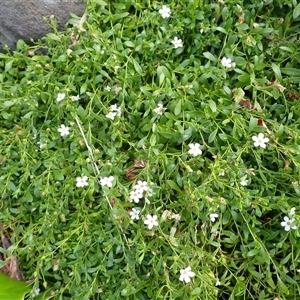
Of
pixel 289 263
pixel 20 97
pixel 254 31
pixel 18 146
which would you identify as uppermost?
pixel 254 31

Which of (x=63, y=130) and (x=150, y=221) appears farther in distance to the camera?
(x=63, y=130)

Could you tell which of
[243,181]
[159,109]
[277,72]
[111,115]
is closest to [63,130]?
[111,115]

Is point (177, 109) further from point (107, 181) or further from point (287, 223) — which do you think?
point (287, 223)

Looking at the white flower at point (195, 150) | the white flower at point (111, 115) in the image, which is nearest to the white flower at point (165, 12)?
the white flower at point (111, 115)

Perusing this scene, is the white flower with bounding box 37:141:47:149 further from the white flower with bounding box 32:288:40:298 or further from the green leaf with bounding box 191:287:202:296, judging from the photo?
the green leaf with bounding box 191:287:202:296

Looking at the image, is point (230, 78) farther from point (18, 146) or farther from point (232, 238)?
point (18, 146)

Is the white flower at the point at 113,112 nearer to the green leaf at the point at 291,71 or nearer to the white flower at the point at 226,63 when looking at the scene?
the white flower at the point at 226,63

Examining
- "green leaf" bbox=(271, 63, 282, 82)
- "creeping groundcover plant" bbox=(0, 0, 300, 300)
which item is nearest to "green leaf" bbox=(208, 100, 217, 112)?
"creeping groundcover plant" bbox=(0, 0, 300, 300)

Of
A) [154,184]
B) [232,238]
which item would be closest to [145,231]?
[154,184]
